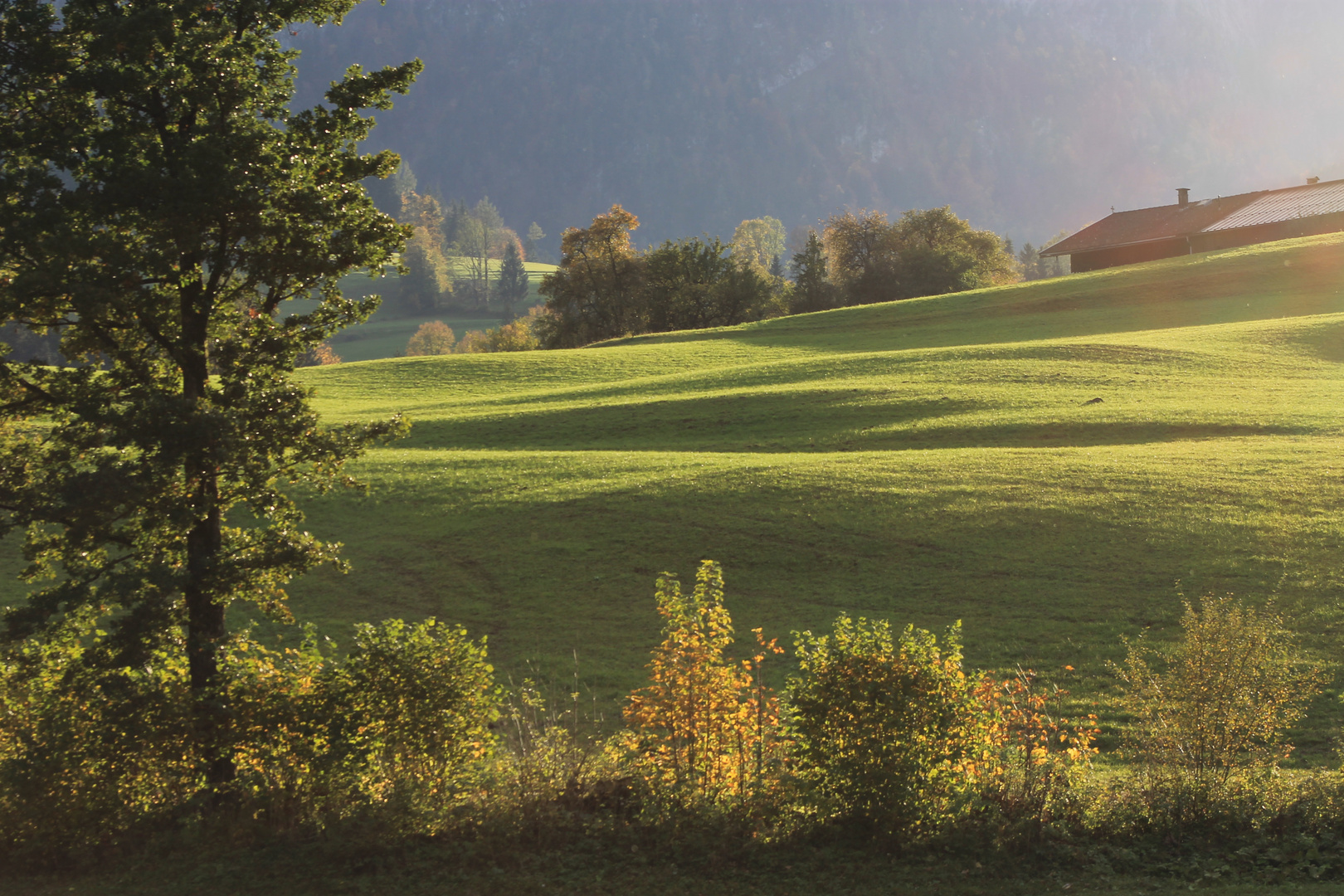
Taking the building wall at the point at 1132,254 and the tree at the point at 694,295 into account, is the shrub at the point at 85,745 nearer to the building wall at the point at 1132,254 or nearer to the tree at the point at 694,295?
the tree at the point at 694,295

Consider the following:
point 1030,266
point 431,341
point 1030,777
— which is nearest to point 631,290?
point 431,341

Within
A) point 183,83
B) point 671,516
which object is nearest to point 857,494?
point 671,516

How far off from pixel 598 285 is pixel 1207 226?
50010 mm

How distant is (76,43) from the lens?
8.87 m

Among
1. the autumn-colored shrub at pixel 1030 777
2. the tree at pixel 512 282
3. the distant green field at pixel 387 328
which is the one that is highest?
the tree at pixel 512 282

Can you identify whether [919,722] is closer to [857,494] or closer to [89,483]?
[89,483]

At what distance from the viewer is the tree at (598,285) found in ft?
255

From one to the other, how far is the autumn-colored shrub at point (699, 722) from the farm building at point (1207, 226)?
76013 millimetres

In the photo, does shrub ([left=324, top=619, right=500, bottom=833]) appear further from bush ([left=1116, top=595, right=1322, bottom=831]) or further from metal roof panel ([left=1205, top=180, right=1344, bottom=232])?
metal roof panel ([left=1205, top=180, right=1344, bottom=232])

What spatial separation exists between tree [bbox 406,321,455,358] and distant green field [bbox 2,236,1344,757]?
9176 centimetres

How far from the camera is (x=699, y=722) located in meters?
8.78

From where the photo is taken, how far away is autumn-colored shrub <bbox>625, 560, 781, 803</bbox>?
8.71 m

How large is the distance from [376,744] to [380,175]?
5.82 meters

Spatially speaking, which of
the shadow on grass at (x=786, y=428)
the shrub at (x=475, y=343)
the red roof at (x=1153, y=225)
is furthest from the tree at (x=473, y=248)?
the shadow on grass at (x=786, y=428)
